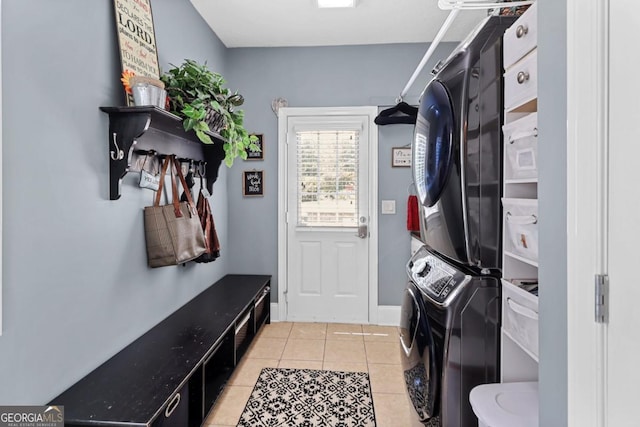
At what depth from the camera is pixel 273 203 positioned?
3400mm

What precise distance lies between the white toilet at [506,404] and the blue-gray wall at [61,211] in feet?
5.02

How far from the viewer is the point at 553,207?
75cm

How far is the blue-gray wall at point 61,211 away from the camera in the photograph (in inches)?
45.4

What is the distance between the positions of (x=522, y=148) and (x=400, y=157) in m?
2.20

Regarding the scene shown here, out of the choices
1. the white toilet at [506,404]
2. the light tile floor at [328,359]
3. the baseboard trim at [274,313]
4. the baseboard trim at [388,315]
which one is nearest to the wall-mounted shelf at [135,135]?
the light tile floor at [328,359]

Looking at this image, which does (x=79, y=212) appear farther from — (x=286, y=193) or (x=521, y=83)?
(x=286, y=193)

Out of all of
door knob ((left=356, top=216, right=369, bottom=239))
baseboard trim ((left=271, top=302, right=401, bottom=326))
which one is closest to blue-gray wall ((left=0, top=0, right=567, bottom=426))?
door knob ((left=356, top=216, right=369, bottom=239))

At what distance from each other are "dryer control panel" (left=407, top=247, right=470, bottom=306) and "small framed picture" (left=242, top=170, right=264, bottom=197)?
1.97 m

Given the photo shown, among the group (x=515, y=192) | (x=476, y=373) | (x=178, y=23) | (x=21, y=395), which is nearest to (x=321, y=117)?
(x=178, y=23)

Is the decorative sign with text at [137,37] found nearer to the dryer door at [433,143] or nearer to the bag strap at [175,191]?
the bag strap at [175,191]

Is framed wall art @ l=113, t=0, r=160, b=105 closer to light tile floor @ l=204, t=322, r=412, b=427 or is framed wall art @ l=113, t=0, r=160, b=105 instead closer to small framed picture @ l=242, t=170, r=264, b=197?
small framed picture @ l=242, t=170, r=264, b=197

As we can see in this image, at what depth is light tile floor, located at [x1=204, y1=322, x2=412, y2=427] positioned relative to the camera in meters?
1.98

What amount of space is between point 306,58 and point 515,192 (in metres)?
2.68

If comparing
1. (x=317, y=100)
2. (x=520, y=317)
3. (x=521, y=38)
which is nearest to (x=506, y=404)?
(x=520, y=317)
